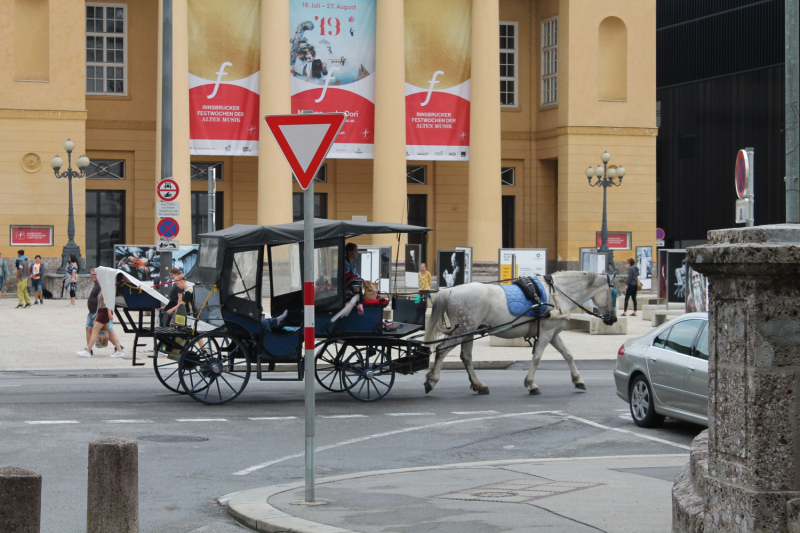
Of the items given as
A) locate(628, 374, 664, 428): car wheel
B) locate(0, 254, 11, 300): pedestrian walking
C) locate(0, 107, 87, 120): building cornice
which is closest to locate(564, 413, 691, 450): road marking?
locate(628, 374, 664, 428): car wheel

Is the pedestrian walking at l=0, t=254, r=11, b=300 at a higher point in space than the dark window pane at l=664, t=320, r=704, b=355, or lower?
higher

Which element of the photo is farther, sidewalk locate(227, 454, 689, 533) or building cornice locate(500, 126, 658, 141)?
building cornice locate(500, 126, 658, 141)

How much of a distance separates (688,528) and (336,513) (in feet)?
10.4

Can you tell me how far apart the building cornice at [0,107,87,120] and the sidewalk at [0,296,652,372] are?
11.1m

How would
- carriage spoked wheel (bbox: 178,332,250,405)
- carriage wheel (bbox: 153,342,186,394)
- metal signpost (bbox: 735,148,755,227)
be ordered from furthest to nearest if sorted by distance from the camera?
carriage wheel (bbox: 153,342,186,394)
carriage spoked wheel (bbox: 178,332,250,405)
metal signpost (bbox: 735,148,755,227)

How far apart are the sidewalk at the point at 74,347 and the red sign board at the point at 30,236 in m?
8.21

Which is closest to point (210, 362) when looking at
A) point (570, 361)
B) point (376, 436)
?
point (376, 436)

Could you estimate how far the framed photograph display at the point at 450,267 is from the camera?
36.2 meters

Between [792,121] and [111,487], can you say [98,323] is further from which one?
[111,487]

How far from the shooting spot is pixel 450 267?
3631 centimetres

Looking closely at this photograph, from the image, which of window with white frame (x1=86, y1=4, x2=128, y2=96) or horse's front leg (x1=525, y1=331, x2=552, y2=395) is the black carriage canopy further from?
window with white frame (x1=86, y1=4, x2=128, y2=96)

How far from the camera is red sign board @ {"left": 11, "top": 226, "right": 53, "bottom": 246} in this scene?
131ft

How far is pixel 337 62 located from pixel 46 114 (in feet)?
39.4

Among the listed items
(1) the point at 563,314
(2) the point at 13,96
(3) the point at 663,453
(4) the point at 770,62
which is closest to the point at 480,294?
(1) the point at 563,314
